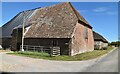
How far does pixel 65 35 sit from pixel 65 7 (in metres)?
6.98

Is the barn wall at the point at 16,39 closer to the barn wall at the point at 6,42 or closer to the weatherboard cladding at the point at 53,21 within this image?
the weatherboard cladding at the point at 53,21

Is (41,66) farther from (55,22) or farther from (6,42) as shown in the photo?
(6,42)

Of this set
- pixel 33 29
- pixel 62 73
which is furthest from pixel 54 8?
pixel 62 73

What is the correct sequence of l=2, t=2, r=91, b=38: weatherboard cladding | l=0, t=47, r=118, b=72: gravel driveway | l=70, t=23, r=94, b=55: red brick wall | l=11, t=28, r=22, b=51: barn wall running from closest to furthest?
l=0, t=47, r=118, b=72: gravel driveway < l=70, t=23, r=94, b=55: red brick wall < l=2, t=2, r=91, b=38: weatherboard cladding < l=11, t=28, r=22, b=51: barn wall

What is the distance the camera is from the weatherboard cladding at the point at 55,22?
28.6 m

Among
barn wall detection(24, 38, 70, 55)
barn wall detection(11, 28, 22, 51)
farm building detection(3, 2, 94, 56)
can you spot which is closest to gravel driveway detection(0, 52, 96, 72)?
barn wall detection(24, 38, 70, 55)

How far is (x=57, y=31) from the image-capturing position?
95.0ft

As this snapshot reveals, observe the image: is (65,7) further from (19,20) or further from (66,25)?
(19,20)

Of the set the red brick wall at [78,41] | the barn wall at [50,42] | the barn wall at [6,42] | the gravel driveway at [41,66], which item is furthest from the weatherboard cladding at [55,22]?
the gravel driveway at [41,66]

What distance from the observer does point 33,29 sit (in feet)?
107

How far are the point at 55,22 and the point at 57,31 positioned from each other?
2376 mm

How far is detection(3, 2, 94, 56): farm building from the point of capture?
27.7 meters

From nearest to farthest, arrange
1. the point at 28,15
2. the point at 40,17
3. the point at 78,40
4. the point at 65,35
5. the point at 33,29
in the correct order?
the point at 65,35 → the point at 78,40 → the point at 33,29 → the point at 40,17 → the point at 28,15

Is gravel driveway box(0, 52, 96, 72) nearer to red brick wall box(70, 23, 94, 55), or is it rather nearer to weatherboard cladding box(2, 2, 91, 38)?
red brick wall box(70, 23, 94, 55)
